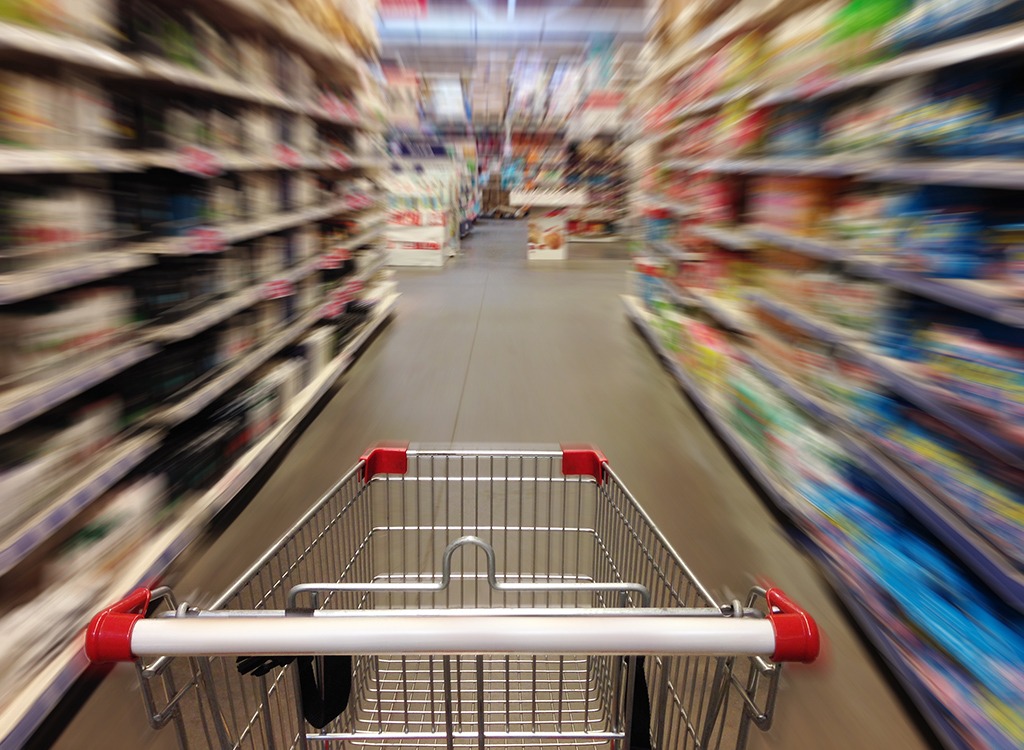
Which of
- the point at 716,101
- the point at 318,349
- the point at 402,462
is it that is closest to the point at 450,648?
the point at 402,462

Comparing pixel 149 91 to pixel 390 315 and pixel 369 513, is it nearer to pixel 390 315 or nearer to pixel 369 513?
pixel 369 513

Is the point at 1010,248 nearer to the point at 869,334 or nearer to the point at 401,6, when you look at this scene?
the point at 869,334

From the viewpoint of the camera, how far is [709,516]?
2803 mm

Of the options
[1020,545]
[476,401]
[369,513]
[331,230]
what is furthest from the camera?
[331,230]

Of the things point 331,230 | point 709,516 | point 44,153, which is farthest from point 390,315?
point 44,153

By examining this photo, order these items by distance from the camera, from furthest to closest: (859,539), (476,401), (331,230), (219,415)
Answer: (331,230) < (476,401) < (219,415) < (859,539)

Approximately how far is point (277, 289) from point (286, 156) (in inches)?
27.9

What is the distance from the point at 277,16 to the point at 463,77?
566 inches

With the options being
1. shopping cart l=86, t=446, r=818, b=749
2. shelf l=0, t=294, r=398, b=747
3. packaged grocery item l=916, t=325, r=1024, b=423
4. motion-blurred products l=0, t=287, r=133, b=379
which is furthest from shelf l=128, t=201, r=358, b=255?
packaged grocery item l=916, t=325, r=1024, b=423

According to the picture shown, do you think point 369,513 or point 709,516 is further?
point 709,516

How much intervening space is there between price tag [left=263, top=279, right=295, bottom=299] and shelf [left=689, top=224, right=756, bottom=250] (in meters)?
2.30

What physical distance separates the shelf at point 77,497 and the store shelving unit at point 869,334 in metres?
2.21

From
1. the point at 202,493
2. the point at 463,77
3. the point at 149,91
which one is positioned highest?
the point at 463,77

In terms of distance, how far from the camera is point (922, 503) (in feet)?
5.80
